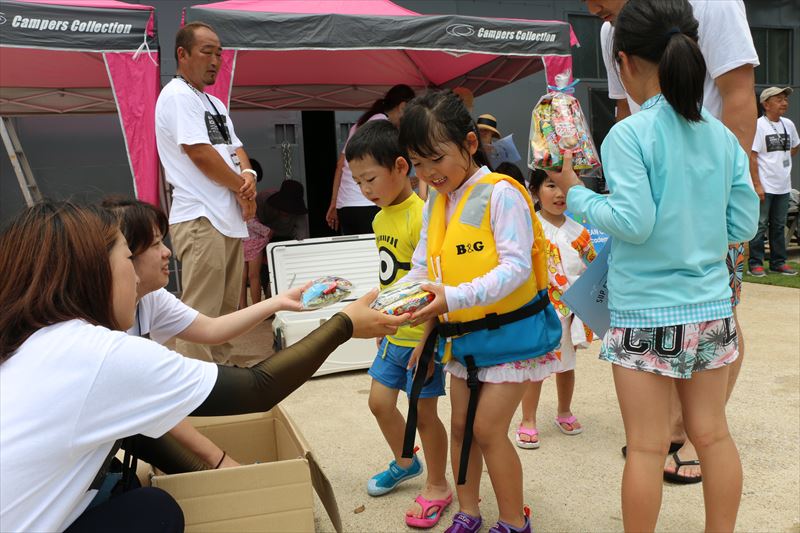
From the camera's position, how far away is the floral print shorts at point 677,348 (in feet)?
6.19

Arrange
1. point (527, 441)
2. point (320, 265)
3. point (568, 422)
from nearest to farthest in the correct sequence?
point (527, 441) → point (568, 422) → point (320, 265)

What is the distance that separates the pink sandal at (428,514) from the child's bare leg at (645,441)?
0.86 m

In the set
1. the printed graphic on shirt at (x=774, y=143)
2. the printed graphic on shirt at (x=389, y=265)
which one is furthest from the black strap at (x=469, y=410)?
the printed graphic on shirt at (x=774, y=143)

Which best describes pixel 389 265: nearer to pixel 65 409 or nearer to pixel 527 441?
pixel 527 441

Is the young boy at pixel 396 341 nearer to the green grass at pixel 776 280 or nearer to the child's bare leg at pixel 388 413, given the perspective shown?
the child's bare leg at pixel 388 413

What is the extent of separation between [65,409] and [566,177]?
164 centimetres

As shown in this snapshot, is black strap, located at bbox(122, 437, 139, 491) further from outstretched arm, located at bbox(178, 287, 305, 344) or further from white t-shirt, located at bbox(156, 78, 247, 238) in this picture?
white t-shirt, located at bbox(156, 78, 247, 238)

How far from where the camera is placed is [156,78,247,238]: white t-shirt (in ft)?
13.5

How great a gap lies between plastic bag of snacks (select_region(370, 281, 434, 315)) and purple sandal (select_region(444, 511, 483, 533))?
2.84 feet

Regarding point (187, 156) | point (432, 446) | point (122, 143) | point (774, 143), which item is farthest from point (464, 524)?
point (122, 143)

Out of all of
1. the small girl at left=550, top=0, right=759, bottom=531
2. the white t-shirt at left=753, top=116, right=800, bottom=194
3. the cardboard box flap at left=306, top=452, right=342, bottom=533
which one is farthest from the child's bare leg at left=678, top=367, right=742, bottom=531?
the white t-shirt at left=753, top=116, right=800, bottom=194

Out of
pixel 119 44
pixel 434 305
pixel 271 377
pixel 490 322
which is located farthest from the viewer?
pixel 119 44

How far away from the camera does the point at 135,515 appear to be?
1787 millimetres

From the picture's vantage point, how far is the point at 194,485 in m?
1.96
